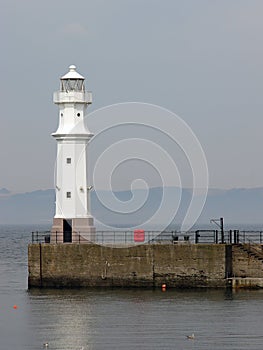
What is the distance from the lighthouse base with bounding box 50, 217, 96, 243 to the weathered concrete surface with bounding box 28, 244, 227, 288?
1.82 m

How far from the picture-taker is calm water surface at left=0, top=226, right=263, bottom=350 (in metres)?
35.0

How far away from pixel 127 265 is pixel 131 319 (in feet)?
22.9

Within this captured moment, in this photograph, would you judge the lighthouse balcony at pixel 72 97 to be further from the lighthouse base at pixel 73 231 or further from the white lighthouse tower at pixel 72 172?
the lighthouse base at pixel 73 231

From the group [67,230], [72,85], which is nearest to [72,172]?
[67,230]

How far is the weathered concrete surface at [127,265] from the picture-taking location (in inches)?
1799

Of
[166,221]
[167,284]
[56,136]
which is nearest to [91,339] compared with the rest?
[167,284]

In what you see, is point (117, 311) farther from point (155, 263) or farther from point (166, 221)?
point (166, 221)

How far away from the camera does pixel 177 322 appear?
127 ft

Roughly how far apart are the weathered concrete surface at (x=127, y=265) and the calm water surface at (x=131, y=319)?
528mm

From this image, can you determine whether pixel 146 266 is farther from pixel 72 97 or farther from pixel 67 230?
pixel 72 97

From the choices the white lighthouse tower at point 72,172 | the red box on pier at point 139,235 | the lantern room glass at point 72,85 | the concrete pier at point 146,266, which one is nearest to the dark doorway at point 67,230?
the white lighthouse tower at point 72,172

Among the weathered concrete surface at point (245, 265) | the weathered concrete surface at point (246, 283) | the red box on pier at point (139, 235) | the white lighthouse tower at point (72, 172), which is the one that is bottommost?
the weathered concrete surface at point (246, 283)

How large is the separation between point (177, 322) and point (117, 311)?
354 centimetres

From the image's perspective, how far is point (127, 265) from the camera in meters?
46.3
